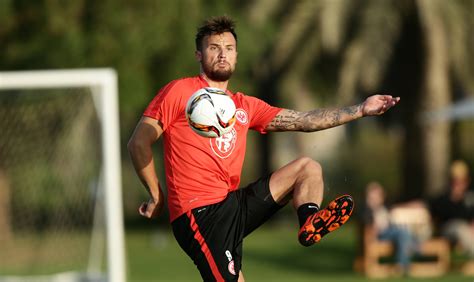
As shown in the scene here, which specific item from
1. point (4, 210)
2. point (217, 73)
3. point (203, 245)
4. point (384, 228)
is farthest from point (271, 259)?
point (217, 73)

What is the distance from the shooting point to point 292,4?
2614 cm

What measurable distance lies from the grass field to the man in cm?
1019

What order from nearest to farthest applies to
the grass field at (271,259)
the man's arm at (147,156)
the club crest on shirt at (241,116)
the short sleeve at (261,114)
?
the man's arm at (147,156), the club crest on shirt at (241,116), the short sleeve at (261,114), the grass field at (271,259)

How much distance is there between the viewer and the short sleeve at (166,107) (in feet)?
26.5

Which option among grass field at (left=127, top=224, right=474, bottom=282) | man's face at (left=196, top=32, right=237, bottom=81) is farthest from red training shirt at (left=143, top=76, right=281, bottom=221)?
grass field at (left=127, top=224, right=474, bottom=282)

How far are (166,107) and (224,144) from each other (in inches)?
19.6

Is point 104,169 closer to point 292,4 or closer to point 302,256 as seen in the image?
point 302,256

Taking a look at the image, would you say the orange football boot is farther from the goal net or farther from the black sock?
the goal net

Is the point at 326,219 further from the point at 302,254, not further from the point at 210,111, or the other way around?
the point at 302,254

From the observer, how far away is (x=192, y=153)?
8203 mm

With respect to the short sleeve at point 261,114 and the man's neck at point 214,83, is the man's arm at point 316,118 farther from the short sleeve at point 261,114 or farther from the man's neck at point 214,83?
the man's neck at point 214,83

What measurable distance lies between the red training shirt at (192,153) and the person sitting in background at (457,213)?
34.2ft

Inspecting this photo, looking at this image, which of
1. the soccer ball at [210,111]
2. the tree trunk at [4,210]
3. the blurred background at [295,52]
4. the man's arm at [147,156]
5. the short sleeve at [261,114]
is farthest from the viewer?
the blurred background at [295,52]

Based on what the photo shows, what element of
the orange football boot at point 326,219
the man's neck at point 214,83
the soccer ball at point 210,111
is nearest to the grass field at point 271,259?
the orange football boot at point 326,219
